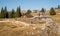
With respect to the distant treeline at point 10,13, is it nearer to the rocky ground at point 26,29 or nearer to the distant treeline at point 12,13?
the distant treeline at point 12,13

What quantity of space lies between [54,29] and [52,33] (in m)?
0.10

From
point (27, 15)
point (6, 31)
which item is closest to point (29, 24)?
point (27, 15)

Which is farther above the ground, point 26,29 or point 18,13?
point 18,13

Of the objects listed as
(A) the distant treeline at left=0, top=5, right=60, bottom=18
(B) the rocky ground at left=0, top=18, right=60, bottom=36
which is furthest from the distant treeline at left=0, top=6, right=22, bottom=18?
(B) the rocky ground at left=0, top=18, right=60, bottom=36

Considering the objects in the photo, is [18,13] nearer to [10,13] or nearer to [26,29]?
[10,13]

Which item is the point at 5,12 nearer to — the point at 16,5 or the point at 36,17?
the point at 16,5

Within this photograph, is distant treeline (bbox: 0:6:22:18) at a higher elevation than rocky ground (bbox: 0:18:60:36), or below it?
higher

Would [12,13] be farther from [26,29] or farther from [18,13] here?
[26,29]

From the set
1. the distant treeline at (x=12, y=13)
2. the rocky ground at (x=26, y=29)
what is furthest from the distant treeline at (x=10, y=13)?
the rocky ground at (x=26, y=29)

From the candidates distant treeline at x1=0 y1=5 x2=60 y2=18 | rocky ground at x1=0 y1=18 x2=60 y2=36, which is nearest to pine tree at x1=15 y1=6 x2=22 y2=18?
distant treeline at x1=0 y1=5 x2=60 y2=18

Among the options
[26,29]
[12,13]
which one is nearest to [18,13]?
[12,13]

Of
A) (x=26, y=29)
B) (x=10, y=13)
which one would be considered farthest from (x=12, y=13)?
(x=26, y=29)

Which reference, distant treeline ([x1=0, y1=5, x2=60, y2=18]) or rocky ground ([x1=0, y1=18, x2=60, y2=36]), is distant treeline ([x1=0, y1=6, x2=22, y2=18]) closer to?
distant treeline ([x1=0, y1=5, x2=60, y2=18])

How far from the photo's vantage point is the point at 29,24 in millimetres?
2586
